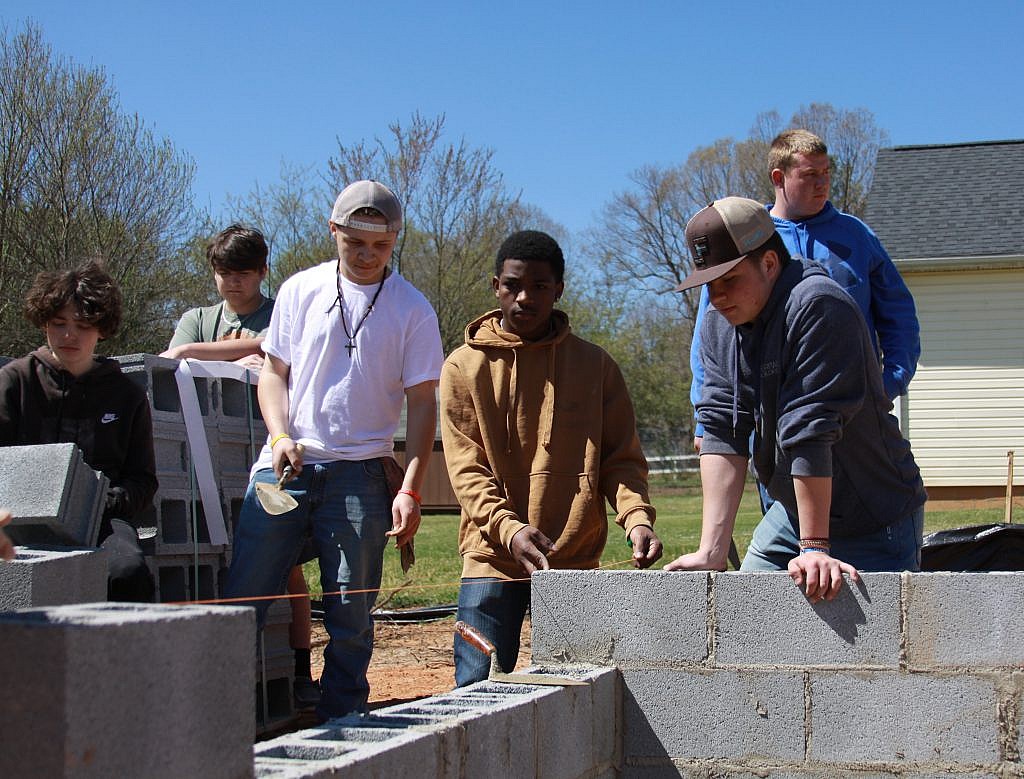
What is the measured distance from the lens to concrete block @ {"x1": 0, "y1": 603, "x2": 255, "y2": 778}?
175 centimetres

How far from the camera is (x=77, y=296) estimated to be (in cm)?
486

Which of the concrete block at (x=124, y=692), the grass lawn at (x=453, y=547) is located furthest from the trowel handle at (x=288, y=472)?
the concrete block at (x=124, y=692)

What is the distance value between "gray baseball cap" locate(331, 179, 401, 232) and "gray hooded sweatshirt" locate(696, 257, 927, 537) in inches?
52.9

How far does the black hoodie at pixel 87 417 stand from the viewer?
4863mm

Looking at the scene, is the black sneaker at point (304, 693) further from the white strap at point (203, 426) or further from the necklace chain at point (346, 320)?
the necklace chain at point (346, 320)

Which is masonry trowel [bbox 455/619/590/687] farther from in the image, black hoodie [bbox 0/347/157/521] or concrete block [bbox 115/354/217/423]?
concrete block [bbox 115/354/217/423]

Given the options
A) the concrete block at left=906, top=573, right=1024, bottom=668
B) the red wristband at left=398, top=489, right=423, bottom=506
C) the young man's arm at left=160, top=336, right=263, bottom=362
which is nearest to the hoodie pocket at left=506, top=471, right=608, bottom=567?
the red wristband at left=398, top=489, right=423, bottom=506

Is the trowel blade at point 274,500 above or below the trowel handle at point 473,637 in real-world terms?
above

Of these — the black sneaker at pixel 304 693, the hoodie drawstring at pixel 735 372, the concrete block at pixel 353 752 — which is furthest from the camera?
the black sneaker at pixel 304 693

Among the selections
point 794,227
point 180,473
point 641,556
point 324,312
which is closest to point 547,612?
point 641,556

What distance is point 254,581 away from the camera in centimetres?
451

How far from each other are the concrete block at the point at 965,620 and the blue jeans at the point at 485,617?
1.37 metres

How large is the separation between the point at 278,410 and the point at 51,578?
118 cm

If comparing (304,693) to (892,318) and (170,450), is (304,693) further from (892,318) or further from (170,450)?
(892,318)
